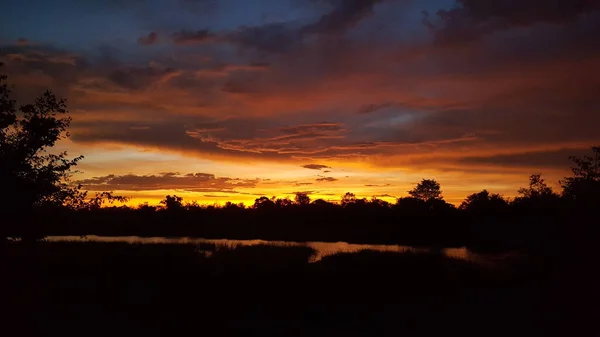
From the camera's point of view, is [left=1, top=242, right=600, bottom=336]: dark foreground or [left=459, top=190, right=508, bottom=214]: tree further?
[left=459, top=190, right=508, bottom=214]: tree

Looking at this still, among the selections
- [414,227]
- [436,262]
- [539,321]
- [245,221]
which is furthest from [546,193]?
[539,321]

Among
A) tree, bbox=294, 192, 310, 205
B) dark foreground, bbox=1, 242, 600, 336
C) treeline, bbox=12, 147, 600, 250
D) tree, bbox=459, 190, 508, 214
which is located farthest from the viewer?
tree, bbox=294, 192, 310, 205

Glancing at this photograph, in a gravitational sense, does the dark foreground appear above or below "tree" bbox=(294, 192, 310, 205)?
below

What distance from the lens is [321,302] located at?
66.5 ft

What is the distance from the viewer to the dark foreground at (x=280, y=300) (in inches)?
642

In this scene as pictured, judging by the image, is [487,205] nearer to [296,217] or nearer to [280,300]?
[296,217]

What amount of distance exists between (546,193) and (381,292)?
6003 centimetres

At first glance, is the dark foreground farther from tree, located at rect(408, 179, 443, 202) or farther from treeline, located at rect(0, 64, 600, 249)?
tree, located at rect(408, 179, 443, 202)

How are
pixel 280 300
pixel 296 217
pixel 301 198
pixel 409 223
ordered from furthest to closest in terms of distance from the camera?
pixel 301 198 < pixel 296 217 < pixel 409 223 < pixel 280 300

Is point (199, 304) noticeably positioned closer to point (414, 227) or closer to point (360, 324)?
point (360, 324)

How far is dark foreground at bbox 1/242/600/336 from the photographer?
16.3 m

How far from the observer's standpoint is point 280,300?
20266 mm

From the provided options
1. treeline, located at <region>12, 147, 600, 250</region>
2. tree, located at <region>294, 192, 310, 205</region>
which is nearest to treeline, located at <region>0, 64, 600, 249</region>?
treeline, located at <region>12, 147, 600, 250</region>

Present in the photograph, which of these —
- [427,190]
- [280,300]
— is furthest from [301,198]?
[280,300]
